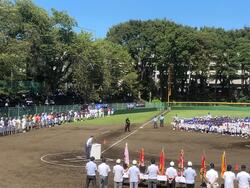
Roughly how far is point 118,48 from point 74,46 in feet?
83.6

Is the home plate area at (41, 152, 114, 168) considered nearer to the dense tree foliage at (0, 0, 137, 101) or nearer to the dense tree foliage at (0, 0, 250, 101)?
the dense tree foliage at (0, 0, 137, 101)

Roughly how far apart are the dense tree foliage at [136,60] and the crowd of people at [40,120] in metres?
9.43

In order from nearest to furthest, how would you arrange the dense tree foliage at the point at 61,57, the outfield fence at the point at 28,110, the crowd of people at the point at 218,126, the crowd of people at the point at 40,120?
the crowd of people at the point at 40,120 < the crowd of people at the point at 218,126 < the outfield fence at the point at 28,110 < the dense tree foliage at the point at 61,57

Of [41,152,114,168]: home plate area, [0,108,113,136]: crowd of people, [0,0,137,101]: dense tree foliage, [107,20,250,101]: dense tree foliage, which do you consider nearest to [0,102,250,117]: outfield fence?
[0,108,113,136]: crowd of people

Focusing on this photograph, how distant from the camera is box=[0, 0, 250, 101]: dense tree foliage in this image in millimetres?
83388

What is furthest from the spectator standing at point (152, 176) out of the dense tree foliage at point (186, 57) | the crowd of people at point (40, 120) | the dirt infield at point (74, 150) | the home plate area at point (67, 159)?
the dense tree foliage at point (186, 57)

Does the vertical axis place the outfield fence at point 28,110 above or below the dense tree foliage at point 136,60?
below

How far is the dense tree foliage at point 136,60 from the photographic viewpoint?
8339 centimetres

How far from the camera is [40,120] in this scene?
58.1 m

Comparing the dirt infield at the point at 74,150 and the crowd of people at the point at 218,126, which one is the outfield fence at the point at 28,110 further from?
the crowd of people at the point at 218,126

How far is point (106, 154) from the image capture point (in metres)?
35.2

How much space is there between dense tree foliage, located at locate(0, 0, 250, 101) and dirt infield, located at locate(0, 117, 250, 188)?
2512cm

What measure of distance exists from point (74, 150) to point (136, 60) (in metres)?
91.4

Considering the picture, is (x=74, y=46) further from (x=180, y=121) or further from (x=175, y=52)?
(x=175, y=52)
